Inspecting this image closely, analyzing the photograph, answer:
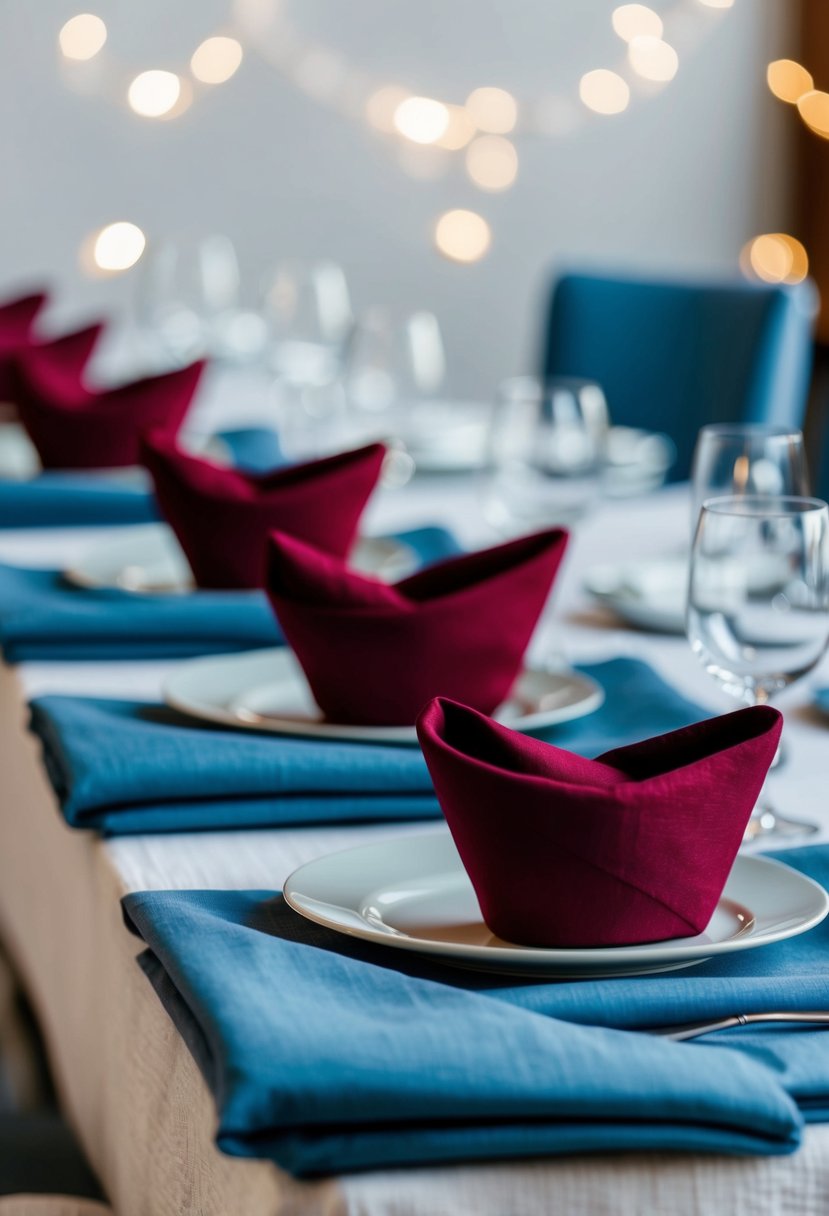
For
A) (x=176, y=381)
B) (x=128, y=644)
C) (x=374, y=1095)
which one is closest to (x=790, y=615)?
(x=374, y=1095)

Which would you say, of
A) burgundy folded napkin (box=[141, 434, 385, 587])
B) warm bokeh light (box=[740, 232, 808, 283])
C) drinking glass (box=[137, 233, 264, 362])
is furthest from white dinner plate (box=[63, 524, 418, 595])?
warm bokeh light (box=[740, 232, 808, 283])

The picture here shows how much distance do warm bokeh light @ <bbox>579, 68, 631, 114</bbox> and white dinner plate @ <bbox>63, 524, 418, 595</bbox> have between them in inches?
118

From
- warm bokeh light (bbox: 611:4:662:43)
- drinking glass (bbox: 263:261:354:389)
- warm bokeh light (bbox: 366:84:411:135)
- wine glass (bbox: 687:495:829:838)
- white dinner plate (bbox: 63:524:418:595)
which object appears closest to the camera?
wine glass (bbox: 687:495:829:838)

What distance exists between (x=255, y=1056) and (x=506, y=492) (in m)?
0.73

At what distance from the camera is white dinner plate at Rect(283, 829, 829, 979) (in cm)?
56

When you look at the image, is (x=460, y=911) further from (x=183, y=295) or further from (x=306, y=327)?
(x=183, y=295)

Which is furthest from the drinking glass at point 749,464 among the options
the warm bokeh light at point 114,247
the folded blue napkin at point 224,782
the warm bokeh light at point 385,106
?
the warm bokeh light at point 385,106

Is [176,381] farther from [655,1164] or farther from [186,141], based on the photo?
[186,141]

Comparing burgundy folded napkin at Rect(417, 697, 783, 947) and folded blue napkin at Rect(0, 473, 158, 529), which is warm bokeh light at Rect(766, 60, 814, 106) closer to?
folded blue napkin at Rect(0, 473, 158, 529)

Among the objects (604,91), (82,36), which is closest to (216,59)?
(82,36)

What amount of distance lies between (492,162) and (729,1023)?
373 centimetres

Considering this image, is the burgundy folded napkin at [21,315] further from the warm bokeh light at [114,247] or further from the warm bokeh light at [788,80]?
the warm bokeh light at [788,80]

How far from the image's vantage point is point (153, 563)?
125cm

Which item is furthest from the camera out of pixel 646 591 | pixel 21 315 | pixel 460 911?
pixel 21 315
